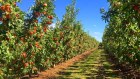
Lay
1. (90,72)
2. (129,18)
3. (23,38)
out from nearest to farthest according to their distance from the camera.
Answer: (129,18)
(23,38)
(90,72)

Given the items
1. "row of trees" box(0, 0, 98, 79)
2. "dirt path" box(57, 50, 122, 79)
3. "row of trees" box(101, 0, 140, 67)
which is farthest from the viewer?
"dirt path" box(57, 50, 122, 79)

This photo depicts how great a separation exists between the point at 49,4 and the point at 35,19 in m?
2.35

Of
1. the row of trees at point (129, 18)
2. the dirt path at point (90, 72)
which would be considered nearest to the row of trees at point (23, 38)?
the dirt path at point (90, 72)

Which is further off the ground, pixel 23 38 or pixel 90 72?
pixel 23 38

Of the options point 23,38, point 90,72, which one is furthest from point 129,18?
point 90,72

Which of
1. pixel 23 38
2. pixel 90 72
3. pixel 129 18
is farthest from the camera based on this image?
pixel 90 72

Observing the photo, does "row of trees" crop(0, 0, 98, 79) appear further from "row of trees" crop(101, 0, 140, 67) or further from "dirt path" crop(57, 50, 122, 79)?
"row of trees" crop(101, 0, 140, 67)

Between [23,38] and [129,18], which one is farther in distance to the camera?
[23,38]

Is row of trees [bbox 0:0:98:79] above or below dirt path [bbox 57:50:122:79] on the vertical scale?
above

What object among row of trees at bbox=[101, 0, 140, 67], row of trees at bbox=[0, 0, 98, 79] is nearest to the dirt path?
row of trees at bbox=[0, 0, 98, 79]

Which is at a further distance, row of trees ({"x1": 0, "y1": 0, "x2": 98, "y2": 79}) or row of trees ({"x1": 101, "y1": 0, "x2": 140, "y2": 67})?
row of trees ({"x1": 0, "y1": 0, "x2": 98, "y2": 79})

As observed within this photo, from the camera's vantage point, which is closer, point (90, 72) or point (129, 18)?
point (129, 18)

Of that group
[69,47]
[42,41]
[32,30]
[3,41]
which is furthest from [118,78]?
[69,47]

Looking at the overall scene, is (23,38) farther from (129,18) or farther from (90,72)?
(90,72)
